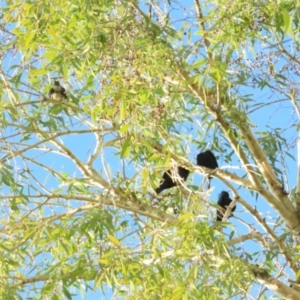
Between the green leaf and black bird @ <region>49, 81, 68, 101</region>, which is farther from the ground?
black bird @ <region>49, 81, 68, 101</region>

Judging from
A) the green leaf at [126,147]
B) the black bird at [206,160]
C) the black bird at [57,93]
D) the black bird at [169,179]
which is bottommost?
the green leaf at [126,147]

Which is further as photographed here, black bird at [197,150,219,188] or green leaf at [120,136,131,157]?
black bird at [197,150,219,188]

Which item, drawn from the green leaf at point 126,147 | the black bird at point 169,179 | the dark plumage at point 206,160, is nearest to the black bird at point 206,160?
the dark plumage at point 206,160

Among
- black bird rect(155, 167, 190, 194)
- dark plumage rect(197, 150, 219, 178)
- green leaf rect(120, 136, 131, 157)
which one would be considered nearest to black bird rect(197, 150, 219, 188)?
dark plumage rect(197, 150, 219, 178)

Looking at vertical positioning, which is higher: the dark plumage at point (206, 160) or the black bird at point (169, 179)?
the dark plumage at point (206, 160)

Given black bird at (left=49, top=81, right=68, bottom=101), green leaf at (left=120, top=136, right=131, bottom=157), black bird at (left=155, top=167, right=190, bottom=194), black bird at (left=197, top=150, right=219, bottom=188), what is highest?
black bird at (left=49, top=81, right=68, bottom=101)

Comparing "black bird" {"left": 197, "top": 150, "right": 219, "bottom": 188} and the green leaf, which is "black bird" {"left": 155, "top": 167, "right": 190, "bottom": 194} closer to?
"black bird" {"left": 197, "top": 150, "right": 219, "bottom": 188}

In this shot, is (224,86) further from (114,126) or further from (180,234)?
(180,234)

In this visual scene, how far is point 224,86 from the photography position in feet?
14.5

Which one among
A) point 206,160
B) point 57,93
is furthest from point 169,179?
point 57,93

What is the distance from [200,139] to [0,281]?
1552 millimetres

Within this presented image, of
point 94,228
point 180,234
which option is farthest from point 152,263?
point 94,228

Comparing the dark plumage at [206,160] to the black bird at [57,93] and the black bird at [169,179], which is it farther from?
the black bird at [57,93]

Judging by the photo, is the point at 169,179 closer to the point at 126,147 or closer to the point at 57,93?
the point at 126,147
